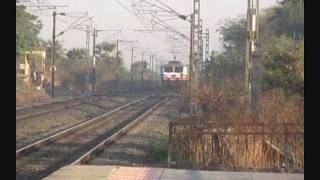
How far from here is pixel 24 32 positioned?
5153cm

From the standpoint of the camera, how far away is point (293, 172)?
12602mm

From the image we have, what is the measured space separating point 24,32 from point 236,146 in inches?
1586

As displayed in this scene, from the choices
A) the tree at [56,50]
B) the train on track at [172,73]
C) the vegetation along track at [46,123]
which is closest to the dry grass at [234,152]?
the vegetation along track at [46,123]

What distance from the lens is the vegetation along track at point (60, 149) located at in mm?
14375

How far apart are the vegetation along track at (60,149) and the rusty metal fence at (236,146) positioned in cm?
302

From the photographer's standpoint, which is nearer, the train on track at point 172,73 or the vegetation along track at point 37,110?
the vegetation along track at point 37,110

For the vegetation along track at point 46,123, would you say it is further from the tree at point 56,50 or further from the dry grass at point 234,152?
the tree at point 56,50

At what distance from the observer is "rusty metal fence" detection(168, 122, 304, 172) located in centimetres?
1335

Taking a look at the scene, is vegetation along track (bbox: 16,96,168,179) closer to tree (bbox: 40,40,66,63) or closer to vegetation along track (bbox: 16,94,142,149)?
vegetation along track (bbox: 16,94,142,149)

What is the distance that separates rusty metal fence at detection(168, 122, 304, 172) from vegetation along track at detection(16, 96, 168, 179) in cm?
302

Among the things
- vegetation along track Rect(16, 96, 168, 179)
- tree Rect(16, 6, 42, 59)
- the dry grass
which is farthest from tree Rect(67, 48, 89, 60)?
the dry grass

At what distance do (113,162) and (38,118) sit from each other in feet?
48.9

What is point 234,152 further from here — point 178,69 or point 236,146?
point 178,69
